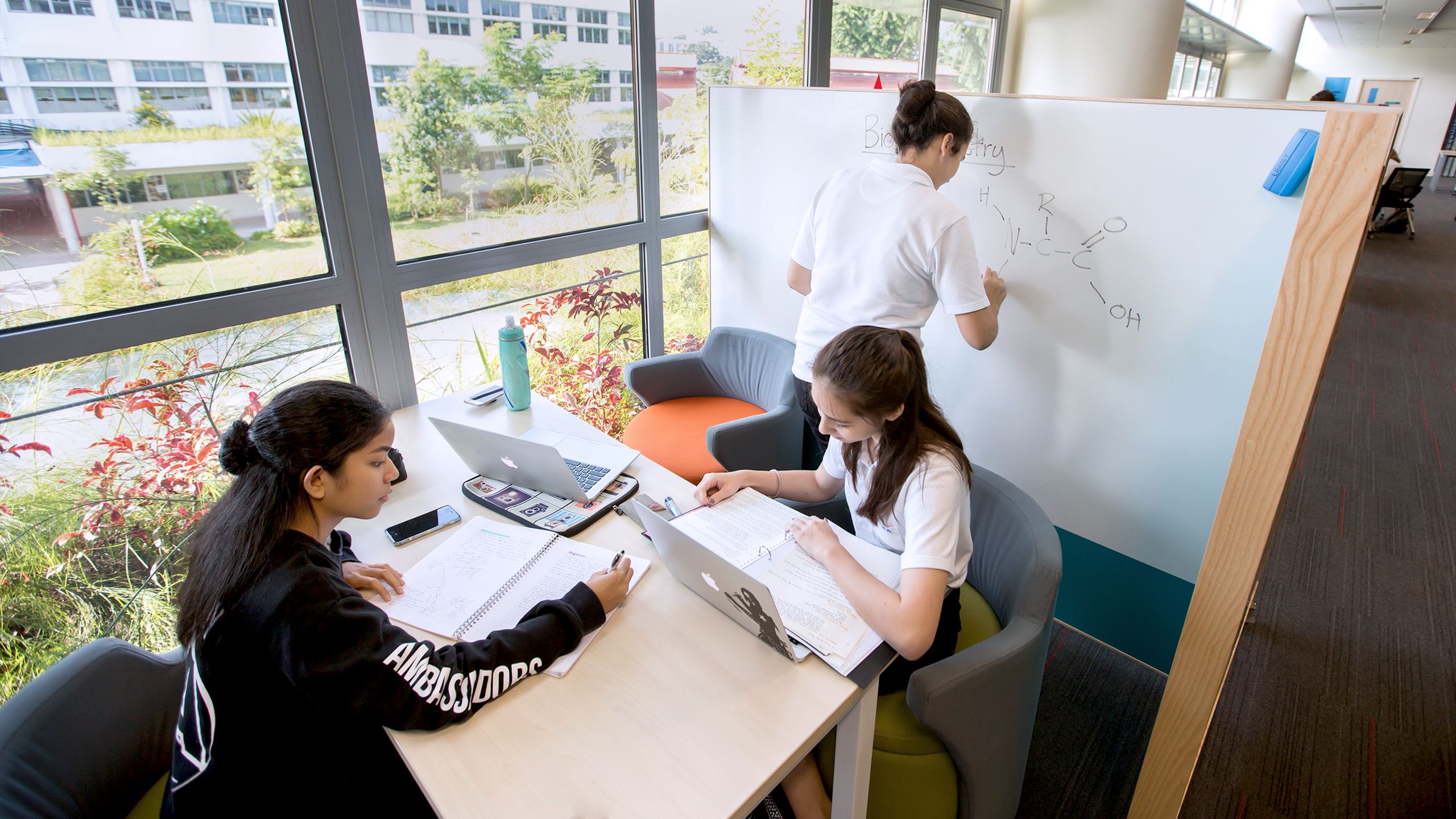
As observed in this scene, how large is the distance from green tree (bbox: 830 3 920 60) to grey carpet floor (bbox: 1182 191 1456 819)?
7.72 ft

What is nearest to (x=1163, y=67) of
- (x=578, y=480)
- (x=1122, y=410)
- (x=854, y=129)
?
(x=854, y=129)

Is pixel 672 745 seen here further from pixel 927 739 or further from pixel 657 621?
pixel 927 739

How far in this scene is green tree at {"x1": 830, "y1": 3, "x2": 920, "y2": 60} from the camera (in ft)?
11.1

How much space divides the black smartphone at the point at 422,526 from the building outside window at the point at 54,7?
4.38 ft

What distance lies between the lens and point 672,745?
1.08 meters

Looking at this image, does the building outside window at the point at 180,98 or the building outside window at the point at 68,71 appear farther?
the building outside window at the point at 180,98

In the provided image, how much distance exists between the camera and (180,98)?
178 cm

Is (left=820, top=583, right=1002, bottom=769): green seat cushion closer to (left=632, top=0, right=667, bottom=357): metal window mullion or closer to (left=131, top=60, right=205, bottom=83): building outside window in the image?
(left=632, top=0, right=667, bottom=357): metal window mullion

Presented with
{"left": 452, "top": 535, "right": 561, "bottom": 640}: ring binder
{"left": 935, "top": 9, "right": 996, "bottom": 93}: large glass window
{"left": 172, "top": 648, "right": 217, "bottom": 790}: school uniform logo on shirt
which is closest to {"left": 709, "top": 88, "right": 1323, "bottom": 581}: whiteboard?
{"left": 452, "top": 535, "right": 561, "bottom": 640}: ring binder

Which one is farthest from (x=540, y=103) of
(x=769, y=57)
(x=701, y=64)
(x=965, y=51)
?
(x=965, y=51)

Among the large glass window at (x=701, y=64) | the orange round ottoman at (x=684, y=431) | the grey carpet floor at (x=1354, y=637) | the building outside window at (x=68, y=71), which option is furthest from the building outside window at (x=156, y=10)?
the grey carpet floor at (x=1354, y=637)

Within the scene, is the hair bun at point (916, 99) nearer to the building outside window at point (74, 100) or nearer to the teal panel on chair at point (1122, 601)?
the teal panel on chair at point (1122, 601)

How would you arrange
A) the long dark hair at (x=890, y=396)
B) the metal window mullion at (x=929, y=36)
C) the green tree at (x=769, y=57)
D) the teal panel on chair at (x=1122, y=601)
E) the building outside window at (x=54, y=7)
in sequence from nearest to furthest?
the long dark hair at (x=890, y=396) → the building outside window at (x=54, y=7) → the teal panel on chair at (x=1122, y=601) → the green tree at (x=769, y=57) → the metal window mullion at (x=929, y=36)

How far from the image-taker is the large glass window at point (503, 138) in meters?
2.20
